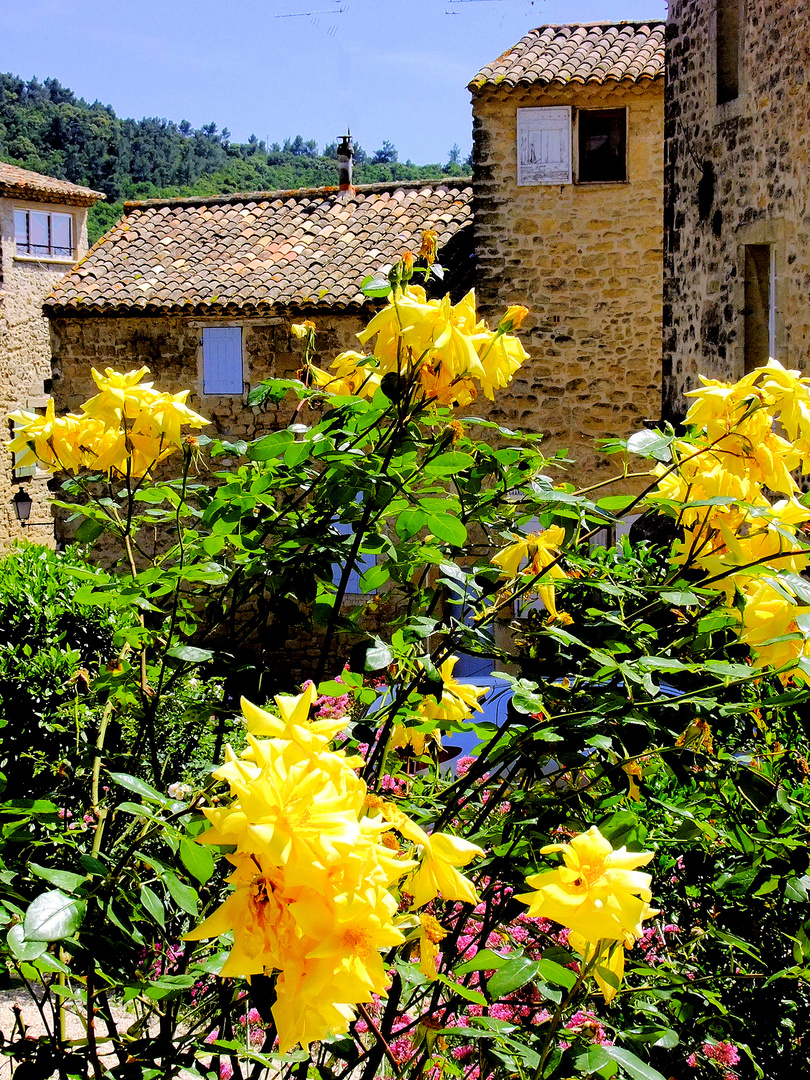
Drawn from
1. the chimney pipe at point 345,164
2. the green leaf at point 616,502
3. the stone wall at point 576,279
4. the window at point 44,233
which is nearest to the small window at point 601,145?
the stone wall at point 576,279

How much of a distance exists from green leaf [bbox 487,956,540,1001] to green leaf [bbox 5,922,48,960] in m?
0.52

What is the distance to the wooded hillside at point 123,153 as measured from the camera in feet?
148

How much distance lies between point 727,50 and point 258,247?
6.94 metres

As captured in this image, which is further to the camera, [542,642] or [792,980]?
[792,980]

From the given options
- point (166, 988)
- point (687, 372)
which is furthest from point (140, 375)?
point (687, 372)

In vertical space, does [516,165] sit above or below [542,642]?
above

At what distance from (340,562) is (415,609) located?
0.51 feet

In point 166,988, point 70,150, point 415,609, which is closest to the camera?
point 166,988

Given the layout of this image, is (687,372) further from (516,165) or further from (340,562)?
(340,562)

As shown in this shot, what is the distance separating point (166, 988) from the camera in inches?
49.9

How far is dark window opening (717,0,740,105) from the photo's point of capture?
28.7 feet

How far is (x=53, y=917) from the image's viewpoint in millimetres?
1082

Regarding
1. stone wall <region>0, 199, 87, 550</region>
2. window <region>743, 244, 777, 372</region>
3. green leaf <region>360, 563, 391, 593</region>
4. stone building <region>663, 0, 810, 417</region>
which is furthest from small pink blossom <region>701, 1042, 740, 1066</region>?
stone wall <region>0, 199, 87, 550</region>

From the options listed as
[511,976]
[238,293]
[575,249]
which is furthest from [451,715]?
[238,293]
